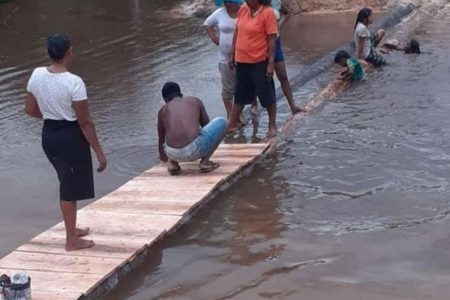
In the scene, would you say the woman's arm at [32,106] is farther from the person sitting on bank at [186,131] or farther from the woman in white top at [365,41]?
the woman in white top at [365,41]

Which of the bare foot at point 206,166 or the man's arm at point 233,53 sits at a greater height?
the man's arm at point 233,53

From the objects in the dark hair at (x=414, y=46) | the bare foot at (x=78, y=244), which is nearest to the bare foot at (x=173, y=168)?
Result: the bare foot at (x=78, y=244)

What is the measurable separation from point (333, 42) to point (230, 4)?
23.7 ft

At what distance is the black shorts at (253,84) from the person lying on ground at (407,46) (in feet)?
17.5

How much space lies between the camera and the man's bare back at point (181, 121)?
7016 millimetres

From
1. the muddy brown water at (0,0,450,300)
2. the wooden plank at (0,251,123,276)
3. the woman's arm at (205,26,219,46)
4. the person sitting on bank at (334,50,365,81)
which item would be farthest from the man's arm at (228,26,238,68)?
the wooden plank at (0,251,123,276)

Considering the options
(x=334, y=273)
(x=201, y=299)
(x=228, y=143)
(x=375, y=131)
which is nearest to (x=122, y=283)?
(x=201, y=299)

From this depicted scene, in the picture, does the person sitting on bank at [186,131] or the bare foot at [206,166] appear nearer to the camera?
the person sitting on bank at [186,131]

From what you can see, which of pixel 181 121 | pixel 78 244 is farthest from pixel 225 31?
pixel 78 244

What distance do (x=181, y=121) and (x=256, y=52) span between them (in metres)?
1.39

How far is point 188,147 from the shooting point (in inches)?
277

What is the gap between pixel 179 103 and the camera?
709 cm

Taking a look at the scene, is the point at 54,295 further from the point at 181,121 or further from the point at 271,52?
the point at 271,52

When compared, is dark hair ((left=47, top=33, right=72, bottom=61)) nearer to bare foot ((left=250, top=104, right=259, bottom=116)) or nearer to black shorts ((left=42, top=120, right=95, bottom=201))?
black shorts ((left=42, top=120, right=95, bottom=201))
